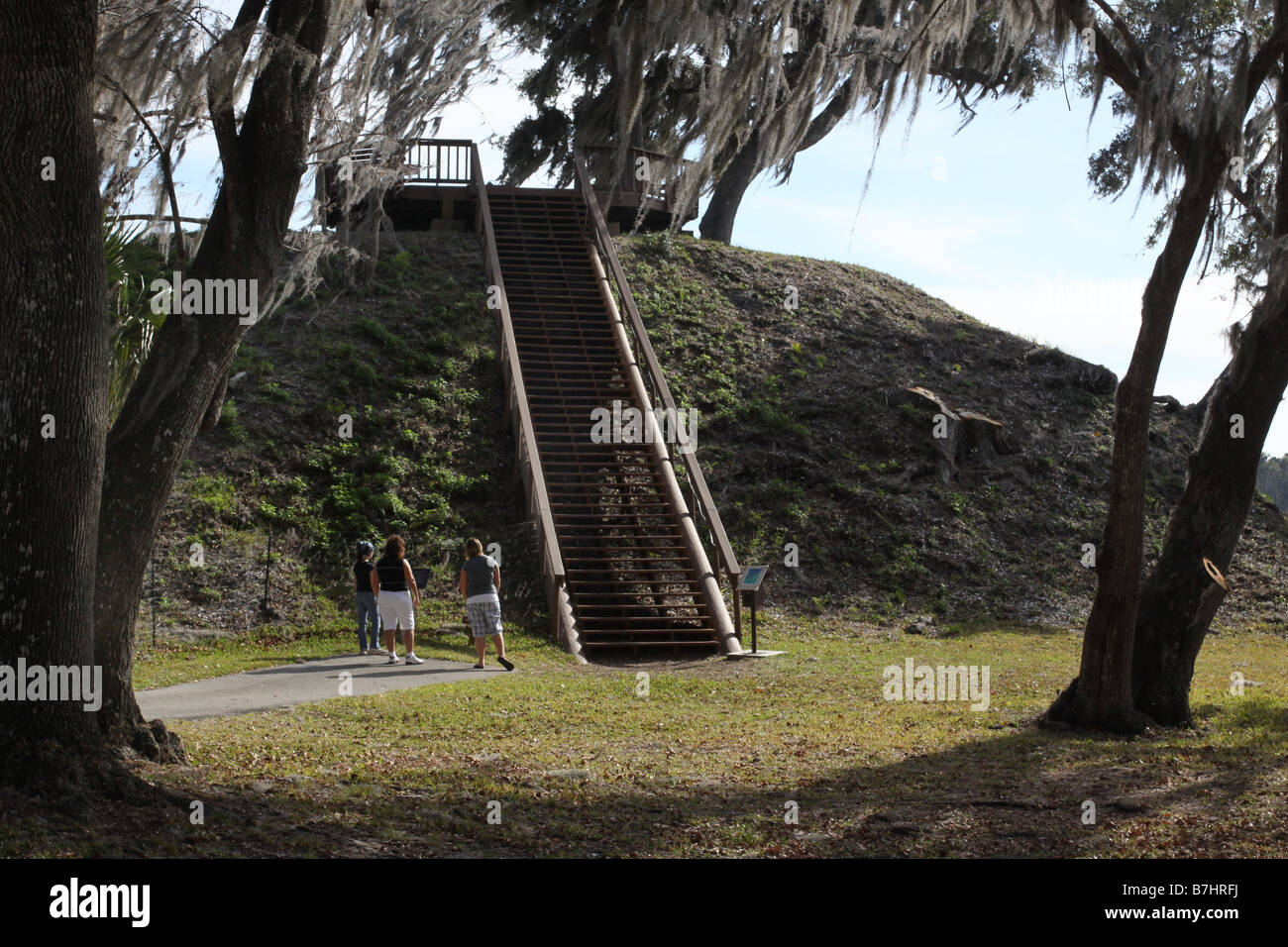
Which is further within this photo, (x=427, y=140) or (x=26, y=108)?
(x=427, y=140)

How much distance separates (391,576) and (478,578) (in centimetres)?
110

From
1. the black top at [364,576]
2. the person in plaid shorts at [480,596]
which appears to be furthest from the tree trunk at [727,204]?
the person in plaid shorts at [480,596]

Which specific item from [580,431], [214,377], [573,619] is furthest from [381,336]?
[214,377]

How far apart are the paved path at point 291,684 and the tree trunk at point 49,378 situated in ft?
11.7

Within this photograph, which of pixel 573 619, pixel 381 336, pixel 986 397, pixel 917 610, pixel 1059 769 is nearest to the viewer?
pixel 1059 769

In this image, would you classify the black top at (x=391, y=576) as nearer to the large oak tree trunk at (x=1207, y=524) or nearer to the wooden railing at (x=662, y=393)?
the wooden railing at (x=662, y=393)

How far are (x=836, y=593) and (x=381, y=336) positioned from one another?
9646 mm

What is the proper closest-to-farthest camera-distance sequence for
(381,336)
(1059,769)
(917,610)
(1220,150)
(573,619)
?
1. (1059,769)
2. (1220,150)
3. (573,619)
4. (917,610)
5. (381,336)

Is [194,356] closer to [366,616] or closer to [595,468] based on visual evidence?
[366,616]

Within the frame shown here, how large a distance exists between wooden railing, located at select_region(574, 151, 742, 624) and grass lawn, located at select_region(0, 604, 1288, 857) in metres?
3.16

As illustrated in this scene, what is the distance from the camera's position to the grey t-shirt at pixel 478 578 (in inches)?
503

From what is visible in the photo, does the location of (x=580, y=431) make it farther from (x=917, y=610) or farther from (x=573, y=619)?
(x=917, y=610)

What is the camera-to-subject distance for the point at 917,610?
18.2m

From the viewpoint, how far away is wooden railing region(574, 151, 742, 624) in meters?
15.7
